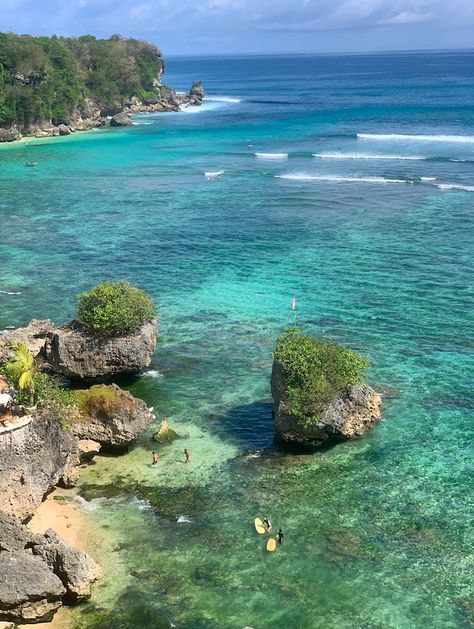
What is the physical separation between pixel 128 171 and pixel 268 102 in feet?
329

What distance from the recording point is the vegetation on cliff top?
13238cm

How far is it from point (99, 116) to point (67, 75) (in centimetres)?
1173

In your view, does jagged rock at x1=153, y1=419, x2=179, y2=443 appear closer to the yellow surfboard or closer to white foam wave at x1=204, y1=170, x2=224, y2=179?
the yellow surfboard

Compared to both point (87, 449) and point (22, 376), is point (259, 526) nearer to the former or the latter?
point (87, 449)

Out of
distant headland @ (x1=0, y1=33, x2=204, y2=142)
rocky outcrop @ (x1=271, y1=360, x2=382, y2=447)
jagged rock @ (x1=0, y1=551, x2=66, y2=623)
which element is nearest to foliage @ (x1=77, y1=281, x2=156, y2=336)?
rocky outcrop @ (x1=271, y1=360, x2=382, y2=447)

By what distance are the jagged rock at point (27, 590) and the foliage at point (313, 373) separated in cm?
1298

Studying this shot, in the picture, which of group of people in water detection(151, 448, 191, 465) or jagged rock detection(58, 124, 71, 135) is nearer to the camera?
group of people in water detection(151, 448, 191, 465)

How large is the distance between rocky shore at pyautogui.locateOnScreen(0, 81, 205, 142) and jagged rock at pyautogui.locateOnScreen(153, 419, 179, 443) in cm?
10554

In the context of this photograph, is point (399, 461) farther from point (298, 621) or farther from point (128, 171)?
point (128, 171)

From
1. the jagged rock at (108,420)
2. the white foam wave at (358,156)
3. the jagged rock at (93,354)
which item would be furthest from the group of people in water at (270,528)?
the white foam wave at (358,156)

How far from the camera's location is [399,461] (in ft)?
106

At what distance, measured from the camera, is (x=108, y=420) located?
33.1m

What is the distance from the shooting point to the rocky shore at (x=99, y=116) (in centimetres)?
13375

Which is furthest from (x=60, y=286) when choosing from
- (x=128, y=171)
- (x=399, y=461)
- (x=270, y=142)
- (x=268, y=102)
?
(x=268, y=102)
